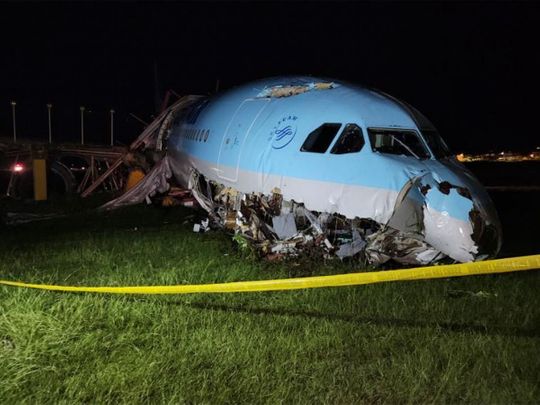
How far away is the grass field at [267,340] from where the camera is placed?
14.9 ft

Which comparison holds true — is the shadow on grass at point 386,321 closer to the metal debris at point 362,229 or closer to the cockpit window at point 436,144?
the metal debris at point 362,229

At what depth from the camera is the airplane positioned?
7629 millimetres

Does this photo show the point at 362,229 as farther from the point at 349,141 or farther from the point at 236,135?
the point at 236,135

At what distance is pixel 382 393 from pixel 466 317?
2.36 meters

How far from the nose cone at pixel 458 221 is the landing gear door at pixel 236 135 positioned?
399cm

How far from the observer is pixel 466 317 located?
6.42m

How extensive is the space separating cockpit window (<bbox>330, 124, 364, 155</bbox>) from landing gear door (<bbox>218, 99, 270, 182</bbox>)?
2.30 metres

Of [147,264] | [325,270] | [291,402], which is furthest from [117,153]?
[291,402]

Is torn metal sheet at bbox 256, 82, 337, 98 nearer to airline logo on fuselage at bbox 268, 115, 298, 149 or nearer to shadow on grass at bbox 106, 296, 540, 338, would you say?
airline logo on fuselage at bbox 268, 115, 298, 149

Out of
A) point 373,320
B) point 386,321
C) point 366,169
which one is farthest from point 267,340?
point 366,169

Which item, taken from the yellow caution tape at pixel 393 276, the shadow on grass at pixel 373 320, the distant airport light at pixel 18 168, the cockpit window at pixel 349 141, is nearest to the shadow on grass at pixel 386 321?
the shadow on grass at pixel 373 320

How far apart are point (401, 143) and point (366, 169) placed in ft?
3.23

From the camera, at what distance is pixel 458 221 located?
747cm

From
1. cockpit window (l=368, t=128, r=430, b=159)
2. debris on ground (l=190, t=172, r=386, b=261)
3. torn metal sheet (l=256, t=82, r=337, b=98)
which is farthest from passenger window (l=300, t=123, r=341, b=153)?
torn metal sheet (l=256, t=82, r=337, b=98)
